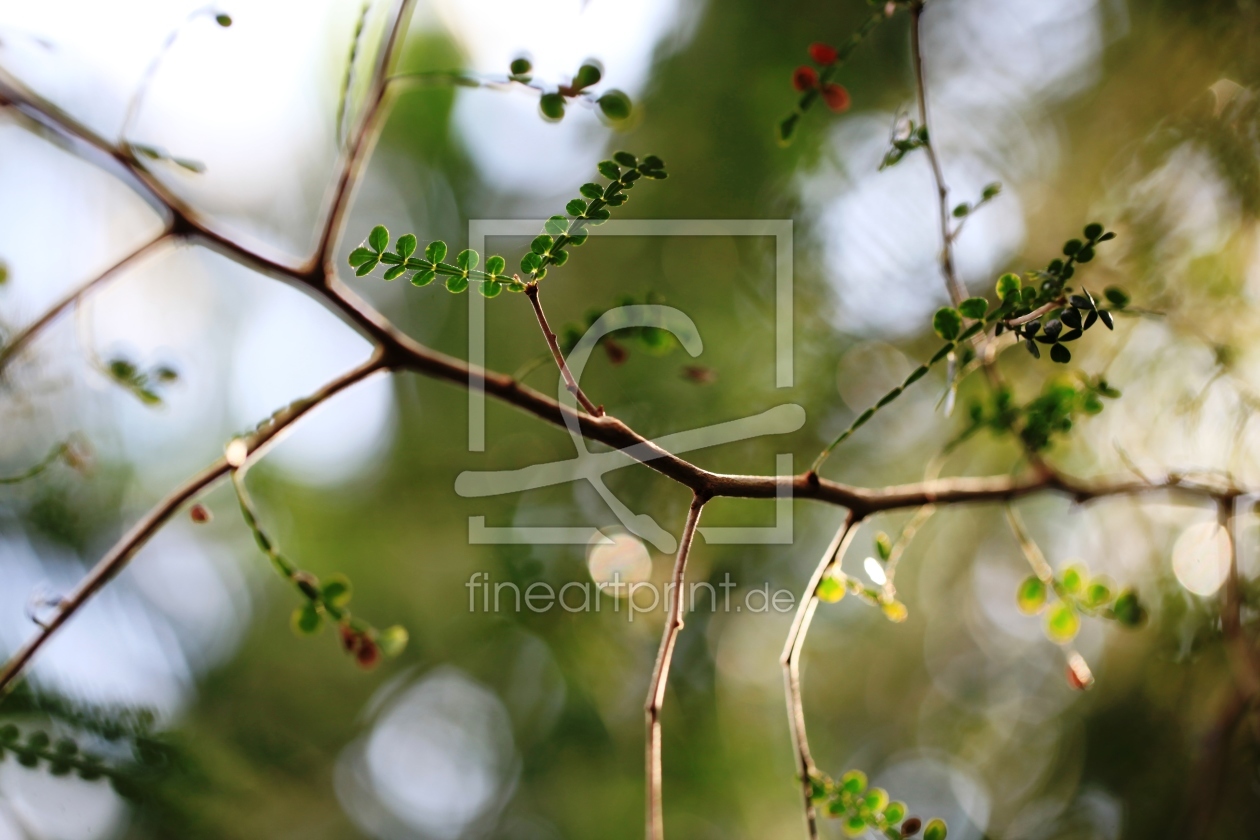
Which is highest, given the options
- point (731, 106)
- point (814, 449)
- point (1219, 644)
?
point (731, 106)

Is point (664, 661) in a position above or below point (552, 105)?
below

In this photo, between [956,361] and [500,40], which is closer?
[956,361]

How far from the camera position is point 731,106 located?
2.77 ft

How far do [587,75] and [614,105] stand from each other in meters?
0.02

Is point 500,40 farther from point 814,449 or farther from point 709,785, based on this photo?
point 709,785

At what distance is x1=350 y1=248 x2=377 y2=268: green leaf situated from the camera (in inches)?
13.5

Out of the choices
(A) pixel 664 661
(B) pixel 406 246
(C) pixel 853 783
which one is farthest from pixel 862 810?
(B) pixel 406 246

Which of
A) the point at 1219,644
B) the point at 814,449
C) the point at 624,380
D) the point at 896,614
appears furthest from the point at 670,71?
the point at 1219,644

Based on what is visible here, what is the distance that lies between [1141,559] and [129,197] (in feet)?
3.77

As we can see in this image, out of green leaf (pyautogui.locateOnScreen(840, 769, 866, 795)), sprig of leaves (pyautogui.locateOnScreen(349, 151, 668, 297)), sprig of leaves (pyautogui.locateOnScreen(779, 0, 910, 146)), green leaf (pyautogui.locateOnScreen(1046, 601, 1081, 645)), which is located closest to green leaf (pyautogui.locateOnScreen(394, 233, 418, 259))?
sprig of leaves (pyautogui.locateOnScreen(349, 151, 668, 297))

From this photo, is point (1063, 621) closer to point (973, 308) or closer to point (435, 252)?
point (973, 308)

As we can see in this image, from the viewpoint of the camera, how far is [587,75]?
42 centimetres

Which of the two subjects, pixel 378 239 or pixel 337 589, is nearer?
pixel 378 239

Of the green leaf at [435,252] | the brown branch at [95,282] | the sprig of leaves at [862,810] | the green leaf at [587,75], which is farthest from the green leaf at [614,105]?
the sprig of leaves at [862,810]
